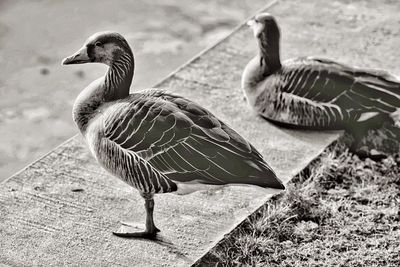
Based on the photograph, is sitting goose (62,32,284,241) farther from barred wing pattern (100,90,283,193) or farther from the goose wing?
the goose wing

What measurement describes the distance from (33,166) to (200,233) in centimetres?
157

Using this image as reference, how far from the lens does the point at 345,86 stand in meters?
6.63

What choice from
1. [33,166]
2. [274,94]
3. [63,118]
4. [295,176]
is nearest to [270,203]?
[295,176]

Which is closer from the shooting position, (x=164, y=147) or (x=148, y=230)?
(x=164, y=147)

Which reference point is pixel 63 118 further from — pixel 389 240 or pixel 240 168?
pixel 389 240

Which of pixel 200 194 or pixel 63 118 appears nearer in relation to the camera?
pixel 200 194

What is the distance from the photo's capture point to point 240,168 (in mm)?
5246

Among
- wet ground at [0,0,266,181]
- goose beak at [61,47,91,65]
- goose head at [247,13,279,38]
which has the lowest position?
wet ground at [0,0,266,181]

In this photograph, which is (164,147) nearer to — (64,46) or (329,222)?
(329,222)

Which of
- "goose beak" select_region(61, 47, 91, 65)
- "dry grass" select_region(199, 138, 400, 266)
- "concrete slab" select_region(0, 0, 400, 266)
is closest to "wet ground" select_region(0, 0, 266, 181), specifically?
"concrete slab" select_region(0, 0, 400, 266)

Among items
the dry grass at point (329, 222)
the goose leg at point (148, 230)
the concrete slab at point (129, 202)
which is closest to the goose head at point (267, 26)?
the concrete slab at point (129, 202)

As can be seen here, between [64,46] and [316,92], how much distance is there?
11.5 ft

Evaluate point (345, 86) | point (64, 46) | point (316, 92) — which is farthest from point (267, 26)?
point (64, 46)

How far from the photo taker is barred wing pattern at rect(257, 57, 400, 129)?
21.7 feet
